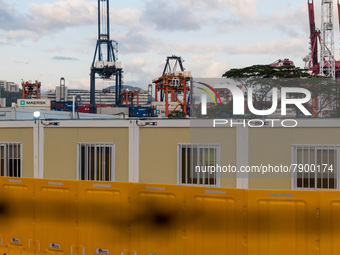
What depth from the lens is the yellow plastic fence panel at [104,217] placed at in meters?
8.75

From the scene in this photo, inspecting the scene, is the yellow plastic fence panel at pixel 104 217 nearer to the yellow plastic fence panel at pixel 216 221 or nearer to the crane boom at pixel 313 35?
the yellow plastic fence panel at pixel 216 221

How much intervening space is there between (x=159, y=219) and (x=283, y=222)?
8.21 ft

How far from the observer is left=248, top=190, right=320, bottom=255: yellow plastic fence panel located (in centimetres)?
773

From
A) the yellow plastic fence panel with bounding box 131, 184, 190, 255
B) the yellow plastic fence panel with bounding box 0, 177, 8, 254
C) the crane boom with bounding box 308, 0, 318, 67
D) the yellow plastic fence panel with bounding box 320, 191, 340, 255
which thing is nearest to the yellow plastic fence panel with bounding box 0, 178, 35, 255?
the yellow plastic fence panel with bounding box 0, 177, 8, 254

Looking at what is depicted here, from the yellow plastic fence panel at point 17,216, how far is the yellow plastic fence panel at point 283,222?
514 cm

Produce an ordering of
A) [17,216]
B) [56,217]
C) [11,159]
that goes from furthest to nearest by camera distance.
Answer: [11,159] → [17,216] → [56,217]

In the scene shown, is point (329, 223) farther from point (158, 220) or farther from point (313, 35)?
point (313, 35)

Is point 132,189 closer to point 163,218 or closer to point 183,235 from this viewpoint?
point 163,218

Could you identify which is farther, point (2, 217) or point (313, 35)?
point (313, 35)

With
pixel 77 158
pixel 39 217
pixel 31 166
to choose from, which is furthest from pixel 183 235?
pixel 31 166

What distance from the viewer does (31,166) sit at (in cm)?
1483

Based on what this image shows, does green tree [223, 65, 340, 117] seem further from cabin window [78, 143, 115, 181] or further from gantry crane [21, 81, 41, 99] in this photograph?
gantry crane [21, 81, 41, 99]

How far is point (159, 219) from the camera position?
8.47m

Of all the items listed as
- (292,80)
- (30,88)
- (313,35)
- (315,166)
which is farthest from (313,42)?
(315,166)
